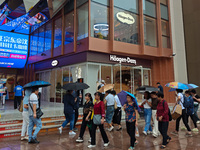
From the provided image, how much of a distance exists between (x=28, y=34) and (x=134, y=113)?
18.8 m

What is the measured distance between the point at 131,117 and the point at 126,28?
34.2ft

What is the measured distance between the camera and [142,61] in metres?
16.0

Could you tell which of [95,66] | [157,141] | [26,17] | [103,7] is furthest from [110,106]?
[26,17]

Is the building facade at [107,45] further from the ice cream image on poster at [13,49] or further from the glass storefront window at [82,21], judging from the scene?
the ice cream image on poster at [13,49]

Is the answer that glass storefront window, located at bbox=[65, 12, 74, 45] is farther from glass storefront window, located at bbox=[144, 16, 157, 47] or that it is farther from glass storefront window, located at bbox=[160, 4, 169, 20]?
glass storefront window, located at bbox=[160, 4, 169, 20]

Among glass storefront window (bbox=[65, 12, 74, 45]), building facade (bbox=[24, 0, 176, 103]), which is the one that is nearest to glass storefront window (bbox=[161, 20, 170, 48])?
building facade (bbox=[24, 0, 176, 103])

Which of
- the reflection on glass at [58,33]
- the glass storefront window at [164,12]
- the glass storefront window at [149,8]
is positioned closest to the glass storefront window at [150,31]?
the glass storefront window at [149,8]

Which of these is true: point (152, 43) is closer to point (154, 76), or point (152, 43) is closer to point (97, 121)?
point (154, 76)

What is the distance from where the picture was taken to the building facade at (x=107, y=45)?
41.1 feet

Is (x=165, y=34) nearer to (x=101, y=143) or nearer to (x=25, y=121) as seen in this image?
(x=101, y=143)

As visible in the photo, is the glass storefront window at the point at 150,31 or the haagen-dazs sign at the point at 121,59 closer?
the haagen-dazs sign at the point at 121,59

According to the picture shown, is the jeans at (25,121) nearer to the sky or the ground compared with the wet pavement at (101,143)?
nearer to the sky

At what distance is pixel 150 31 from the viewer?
15.7 m

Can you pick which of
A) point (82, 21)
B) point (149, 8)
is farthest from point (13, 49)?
point (149, 8)
